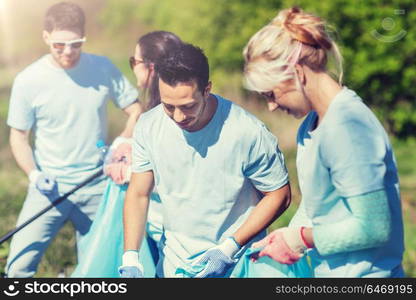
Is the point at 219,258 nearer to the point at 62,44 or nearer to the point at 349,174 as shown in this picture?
the point at 349,174

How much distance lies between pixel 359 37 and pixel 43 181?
4988 mm

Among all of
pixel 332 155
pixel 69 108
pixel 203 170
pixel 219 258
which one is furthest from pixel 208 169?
pixel 69 108

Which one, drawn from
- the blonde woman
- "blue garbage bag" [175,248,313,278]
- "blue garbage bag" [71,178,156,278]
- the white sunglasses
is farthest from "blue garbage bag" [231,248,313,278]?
the white sunglasses

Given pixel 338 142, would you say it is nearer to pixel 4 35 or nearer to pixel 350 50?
pixel 350 50

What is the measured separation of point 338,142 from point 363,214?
279 millimetres

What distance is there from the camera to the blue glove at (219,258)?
4043 mm

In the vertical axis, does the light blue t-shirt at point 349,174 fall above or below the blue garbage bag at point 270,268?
above

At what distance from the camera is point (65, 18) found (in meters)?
5.05

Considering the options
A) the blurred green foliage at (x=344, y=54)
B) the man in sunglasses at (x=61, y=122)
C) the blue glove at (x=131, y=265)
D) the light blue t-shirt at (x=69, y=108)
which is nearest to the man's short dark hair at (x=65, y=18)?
the man in sunglasses at (x=61, y=122)

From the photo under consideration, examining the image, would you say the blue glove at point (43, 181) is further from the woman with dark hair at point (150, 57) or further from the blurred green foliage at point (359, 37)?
the blurred green foliage at point (359, 37)

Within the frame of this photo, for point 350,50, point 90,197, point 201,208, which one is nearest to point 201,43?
point 350,50

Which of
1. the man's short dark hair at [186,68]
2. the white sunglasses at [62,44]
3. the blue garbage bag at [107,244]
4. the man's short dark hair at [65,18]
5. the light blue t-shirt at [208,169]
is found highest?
the man's short dark hair at [65,18]

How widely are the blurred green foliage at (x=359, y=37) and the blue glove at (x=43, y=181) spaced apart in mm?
4384

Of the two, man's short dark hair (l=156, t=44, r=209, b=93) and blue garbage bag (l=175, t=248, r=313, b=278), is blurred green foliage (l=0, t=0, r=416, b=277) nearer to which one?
blue garbage bag (l=175, t=248, r=313, b=278)
